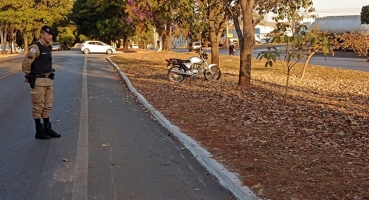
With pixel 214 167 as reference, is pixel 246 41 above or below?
above

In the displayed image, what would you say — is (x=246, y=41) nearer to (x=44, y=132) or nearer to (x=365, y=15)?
(x=44, y=132)

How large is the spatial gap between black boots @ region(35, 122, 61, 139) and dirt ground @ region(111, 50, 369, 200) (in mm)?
2372

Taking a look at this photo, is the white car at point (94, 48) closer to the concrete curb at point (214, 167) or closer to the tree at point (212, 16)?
the tree at point (212, 16)

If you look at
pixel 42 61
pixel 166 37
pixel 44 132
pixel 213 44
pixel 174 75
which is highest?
pixel 166 37

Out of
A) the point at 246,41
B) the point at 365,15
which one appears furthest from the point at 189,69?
the point at 365,15

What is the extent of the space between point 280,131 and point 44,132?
4.24 meters

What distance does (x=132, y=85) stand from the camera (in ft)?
55.8

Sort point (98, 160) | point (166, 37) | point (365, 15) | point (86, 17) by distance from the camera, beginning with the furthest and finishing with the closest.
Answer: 1. point (86, 17)
2. point (365, 15)
3. point (166, 37)
4. point (98, 160)

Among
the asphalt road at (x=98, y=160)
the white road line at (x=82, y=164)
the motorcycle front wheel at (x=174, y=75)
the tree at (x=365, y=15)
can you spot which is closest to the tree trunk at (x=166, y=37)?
the tree at (x=365, y=15)

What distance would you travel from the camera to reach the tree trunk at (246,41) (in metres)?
15.8

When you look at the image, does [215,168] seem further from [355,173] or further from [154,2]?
[154,2]

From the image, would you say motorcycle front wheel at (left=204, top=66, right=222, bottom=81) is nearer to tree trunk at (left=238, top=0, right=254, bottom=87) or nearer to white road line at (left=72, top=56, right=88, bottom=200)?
tree trunk at (left=238, top=0, right=254, bottom=87)

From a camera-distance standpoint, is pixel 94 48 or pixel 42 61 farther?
pixel 94 48

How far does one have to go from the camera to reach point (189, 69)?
58.2 ft
